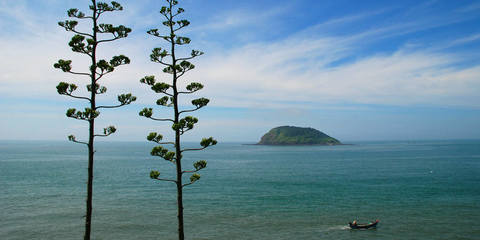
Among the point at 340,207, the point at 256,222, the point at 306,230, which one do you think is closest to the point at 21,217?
the point at 256,222

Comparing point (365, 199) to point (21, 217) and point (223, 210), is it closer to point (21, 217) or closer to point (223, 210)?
point (223, 210)

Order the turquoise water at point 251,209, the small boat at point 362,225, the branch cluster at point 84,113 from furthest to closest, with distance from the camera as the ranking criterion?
the small boat at point 362,225 < the turquoise water at point 251,209 < the branch cluster at point 84,113

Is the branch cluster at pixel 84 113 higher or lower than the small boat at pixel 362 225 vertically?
higher

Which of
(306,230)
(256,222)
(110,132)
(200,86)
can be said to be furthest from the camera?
(256,222)

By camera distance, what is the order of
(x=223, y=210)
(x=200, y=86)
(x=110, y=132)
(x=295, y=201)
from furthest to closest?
(x=295, y=201), (x=223, y=210), (x=200, y=86), (x=110, y=132)

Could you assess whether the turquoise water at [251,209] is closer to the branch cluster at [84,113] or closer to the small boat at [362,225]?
the small boat at [362,225]

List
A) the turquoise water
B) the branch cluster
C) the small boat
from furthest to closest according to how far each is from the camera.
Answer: the small boat
the turquoise water
the branch cluster

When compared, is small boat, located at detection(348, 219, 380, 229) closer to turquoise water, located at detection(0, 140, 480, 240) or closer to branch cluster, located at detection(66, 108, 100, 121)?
turquoise water, located at detection(0, 140, 480, 240)

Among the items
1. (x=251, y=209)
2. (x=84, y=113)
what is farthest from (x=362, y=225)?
(x=84, y=113)

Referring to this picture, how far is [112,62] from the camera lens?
1412cm

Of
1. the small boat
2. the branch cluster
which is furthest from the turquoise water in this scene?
the branch cluster

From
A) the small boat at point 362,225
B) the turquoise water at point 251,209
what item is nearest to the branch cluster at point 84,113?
the turquoise water at point 251,209

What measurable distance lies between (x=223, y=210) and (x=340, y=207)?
1963 cm

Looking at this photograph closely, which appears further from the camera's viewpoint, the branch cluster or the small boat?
the small boat
